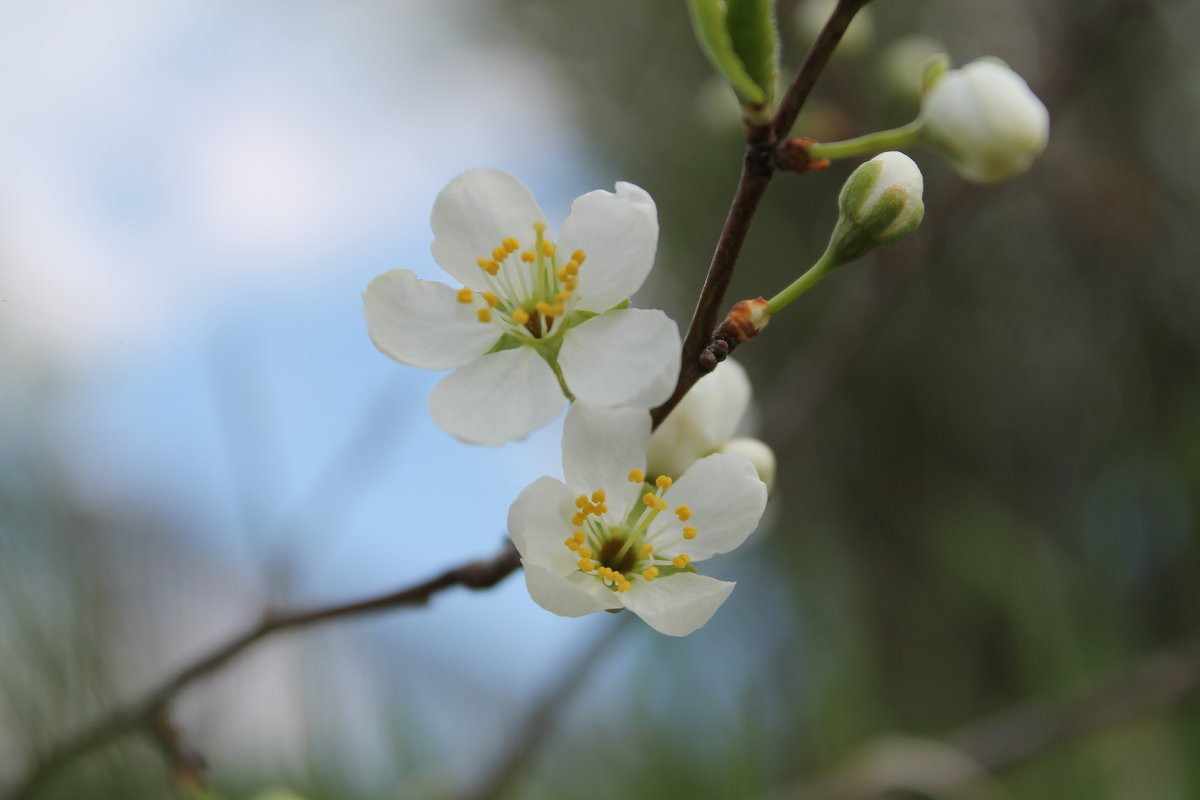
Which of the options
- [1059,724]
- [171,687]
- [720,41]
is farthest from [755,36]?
[1059,724]

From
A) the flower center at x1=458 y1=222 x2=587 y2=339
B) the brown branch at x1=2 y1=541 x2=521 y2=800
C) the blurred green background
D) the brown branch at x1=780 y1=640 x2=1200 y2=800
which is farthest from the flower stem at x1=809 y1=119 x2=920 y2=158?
the brown branch at x1=780 y1=640 x2=1200 y2=800

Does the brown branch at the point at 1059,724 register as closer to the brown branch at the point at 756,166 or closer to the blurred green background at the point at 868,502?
the blurred green background at the point at 868,502

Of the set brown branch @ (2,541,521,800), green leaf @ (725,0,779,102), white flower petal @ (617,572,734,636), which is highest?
green leaf @ (725,0,779,102)

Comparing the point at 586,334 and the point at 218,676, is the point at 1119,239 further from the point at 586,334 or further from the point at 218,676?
the point at 218,676

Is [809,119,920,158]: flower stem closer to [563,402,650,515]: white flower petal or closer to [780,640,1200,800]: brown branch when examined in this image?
[563,402,650,515]: white flower petal

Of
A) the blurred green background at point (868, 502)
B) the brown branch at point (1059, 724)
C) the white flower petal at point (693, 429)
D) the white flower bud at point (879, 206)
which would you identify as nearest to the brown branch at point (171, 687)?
the blurred green background at point (868, 502)

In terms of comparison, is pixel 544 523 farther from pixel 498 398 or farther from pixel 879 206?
pixel 879 206

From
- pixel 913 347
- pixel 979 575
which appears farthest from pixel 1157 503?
pixel 913 347
